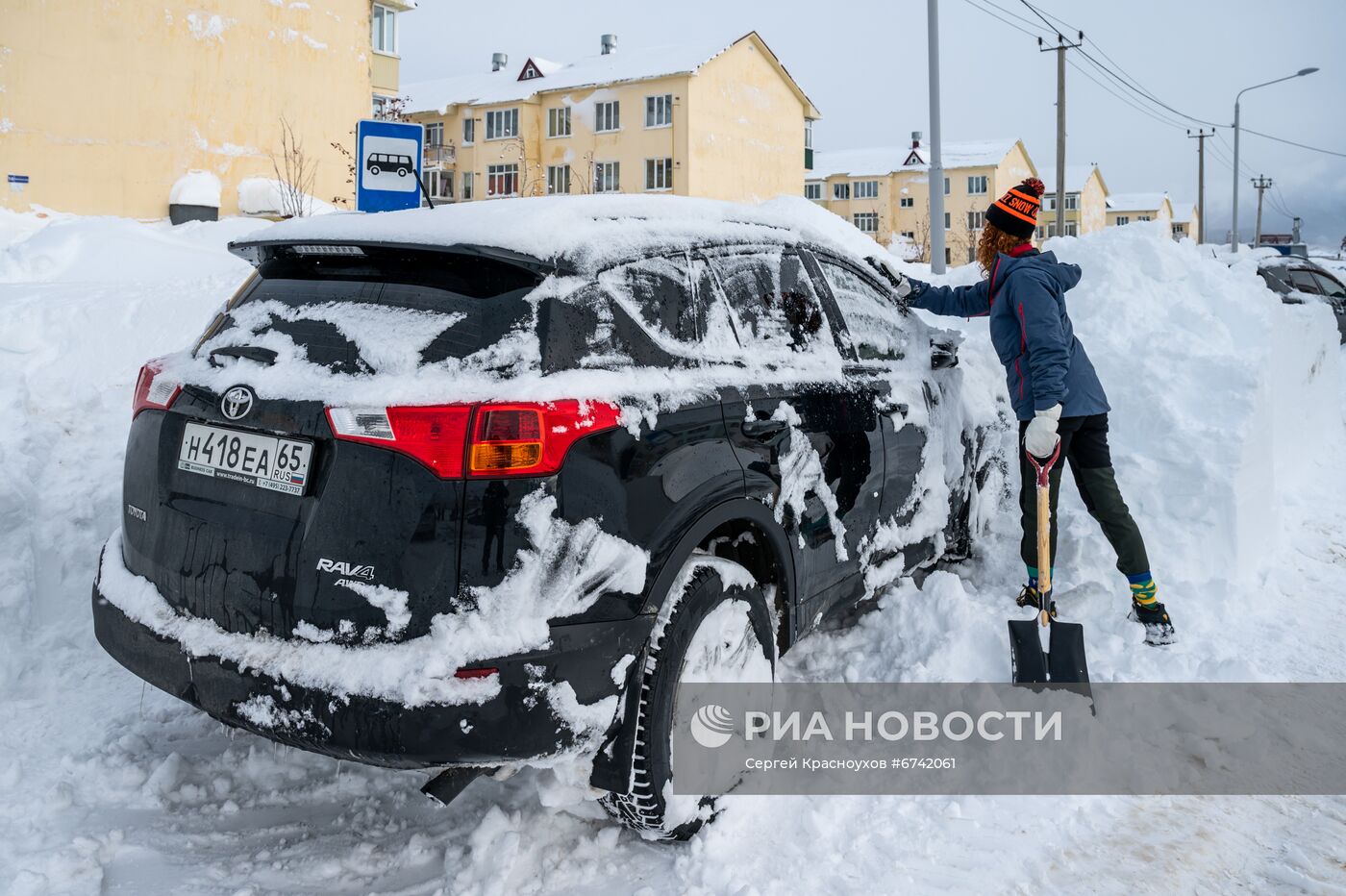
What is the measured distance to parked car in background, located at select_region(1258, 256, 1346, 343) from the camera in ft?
57.6

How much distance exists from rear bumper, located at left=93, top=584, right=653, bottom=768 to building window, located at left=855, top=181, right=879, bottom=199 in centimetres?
7347

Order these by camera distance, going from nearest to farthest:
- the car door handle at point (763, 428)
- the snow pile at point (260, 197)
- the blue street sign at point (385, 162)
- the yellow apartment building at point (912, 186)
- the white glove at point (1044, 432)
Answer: the car door handle at point (763, 428) < the white glove at point (1044, 432) < the blue street sign at point (385, 162) < the snow pile at point (260, 197) < the yellow apartment building at point (912, 186)

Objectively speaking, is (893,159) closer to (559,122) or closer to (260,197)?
(559,122)

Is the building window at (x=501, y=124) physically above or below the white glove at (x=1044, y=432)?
above

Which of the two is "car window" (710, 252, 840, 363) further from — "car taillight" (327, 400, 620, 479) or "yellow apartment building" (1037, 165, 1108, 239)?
"yellow apartment building" (1037, 165, 1108, 239)

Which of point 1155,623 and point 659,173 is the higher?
point 659,173

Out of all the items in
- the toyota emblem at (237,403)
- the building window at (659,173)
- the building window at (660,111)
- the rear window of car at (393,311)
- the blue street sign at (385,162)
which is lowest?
the toyota emblem at (237,403)

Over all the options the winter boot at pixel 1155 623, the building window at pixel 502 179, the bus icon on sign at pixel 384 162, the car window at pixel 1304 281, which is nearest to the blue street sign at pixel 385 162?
the bus icon on sign at pixel 384 162

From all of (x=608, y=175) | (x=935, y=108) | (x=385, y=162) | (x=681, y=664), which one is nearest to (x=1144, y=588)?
(x=681, y=664)

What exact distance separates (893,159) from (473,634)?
7664cm

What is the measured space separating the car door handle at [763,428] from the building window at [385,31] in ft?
105

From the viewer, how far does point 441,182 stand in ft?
168

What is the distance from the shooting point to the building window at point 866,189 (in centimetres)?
7188

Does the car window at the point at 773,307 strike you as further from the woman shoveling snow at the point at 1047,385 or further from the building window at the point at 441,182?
the building window at the point at 441,182
